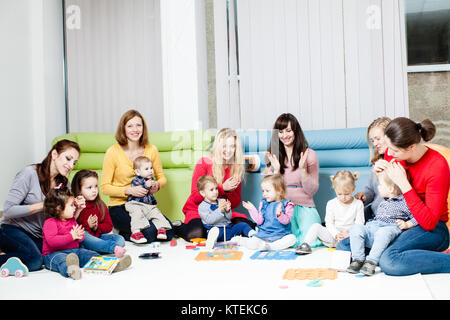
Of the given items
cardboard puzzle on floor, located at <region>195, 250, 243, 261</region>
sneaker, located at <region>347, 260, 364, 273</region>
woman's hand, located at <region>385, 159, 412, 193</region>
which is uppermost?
woman's hand, located at <region>385, 159, 412, 193</region>

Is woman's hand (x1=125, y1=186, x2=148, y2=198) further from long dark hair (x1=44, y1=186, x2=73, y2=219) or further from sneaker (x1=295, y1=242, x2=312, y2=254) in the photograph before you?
sneaker (x1=295, y1=242, x2=312, y2=254)

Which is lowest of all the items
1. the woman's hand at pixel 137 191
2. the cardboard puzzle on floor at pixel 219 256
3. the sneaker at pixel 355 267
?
the cardboard puzzle on floor at pixel 219 256

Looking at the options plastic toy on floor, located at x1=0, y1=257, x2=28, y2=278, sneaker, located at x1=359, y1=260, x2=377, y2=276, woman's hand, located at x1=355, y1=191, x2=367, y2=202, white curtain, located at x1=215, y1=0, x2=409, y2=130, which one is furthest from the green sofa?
sneaker, located at x1=359, y1=260, x2=377, y2=276

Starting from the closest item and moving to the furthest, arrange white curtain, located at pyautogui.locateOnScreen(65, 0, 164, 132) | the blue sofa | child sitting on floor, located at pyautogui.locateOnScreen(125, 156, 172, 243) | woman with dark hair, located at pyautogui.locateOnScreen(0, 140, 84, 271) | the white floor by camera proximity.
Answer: the white floor < woman with dark hair, located at pyautogui.locateOnScreen(0, 140, 84, 271) < child sitting on floor, located at pyautogui.locateOnScreen(125, 156, 172, 243) < the blue sofa < white curtain, located at pyautogui.locateOnScreen(65, 0, 164, 132)

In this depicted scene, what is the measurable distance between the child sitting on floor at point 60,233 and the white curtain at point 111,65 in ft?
7.49

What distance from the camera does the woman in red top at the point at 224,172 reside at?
3188 mm

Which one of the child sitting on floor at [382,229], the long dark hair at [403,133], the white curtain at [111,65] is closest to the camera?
the long dark hair at [403,133]

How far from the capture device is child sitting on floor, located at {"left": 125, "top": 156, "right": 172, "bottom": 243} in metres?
3.10

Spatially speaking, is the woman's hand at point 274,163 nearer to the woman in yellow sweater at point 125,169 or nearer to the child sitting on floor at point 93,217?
the woman in yellow sweater at point 125,169

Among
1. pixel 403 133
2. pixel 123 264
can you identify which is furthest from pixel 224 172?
pixel 403 133

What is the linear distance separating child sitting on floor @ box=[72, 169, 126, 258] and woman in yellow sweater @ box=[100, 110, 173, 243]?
9.0 inches

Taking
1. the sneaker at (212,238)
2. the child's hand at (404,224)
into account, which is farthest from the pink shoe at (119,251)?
the child's hand at (404,224)

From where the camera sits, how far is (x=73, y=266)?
87.5 inches
